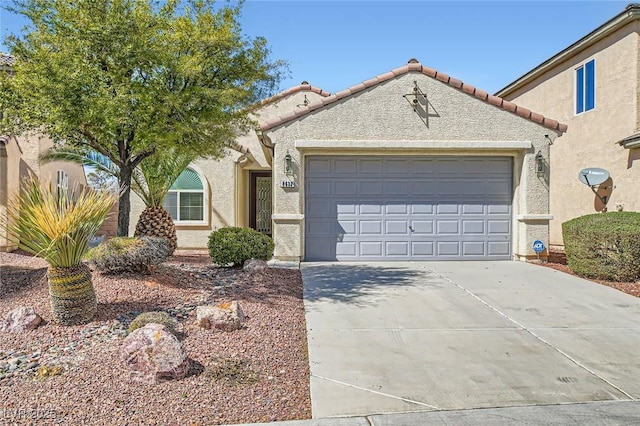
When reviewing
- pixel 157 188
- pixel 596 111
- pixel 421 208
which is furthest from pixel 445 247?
pixel 157 188

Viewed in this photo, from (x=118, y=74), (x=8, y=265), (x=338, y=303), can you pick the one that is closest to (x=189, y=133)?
(x=118, y=74)

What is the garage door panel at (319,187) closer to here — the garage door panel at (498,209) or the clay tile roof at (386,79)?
the clay tile roof at (386,79)

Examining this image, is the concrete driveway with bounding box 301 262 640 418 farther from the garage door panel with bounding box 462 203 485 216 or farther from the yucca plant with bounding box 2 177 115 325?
the garage door panel with bounding box 462 203 485 216

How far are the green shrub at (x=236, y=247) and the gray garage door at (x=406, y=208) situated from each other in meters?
2.36

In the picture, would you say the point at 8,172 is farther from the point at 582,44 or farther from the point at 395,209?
the point at 582,44

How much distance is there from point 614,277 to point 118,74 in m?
9.90

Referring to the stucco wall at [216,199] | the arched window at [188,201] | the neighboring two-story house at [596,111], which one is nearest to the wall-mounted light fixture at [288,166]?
the stucco wall at [216,199]

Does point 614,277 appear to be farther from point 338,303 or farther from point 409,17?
point 409,17

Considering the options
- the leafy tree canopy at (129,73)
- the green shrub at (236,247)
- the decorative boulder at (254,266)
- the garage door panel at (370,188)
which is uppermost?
the leafy tree canopy at (129,73)

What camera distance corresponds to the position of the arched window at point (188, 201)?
15.0 meters

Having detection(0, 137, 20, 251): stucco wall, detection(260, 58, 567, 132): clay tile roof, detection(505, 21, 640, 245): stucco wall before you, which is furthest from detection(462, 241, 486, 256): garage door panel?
detection(0, 137, 20, 251): stucco wall

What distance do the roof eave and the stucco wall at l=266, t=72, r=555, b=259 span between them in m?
4.10

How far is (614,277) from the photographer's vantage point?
9.12 metres

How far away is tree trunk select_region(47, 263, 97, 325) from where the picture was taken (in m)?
5.36
